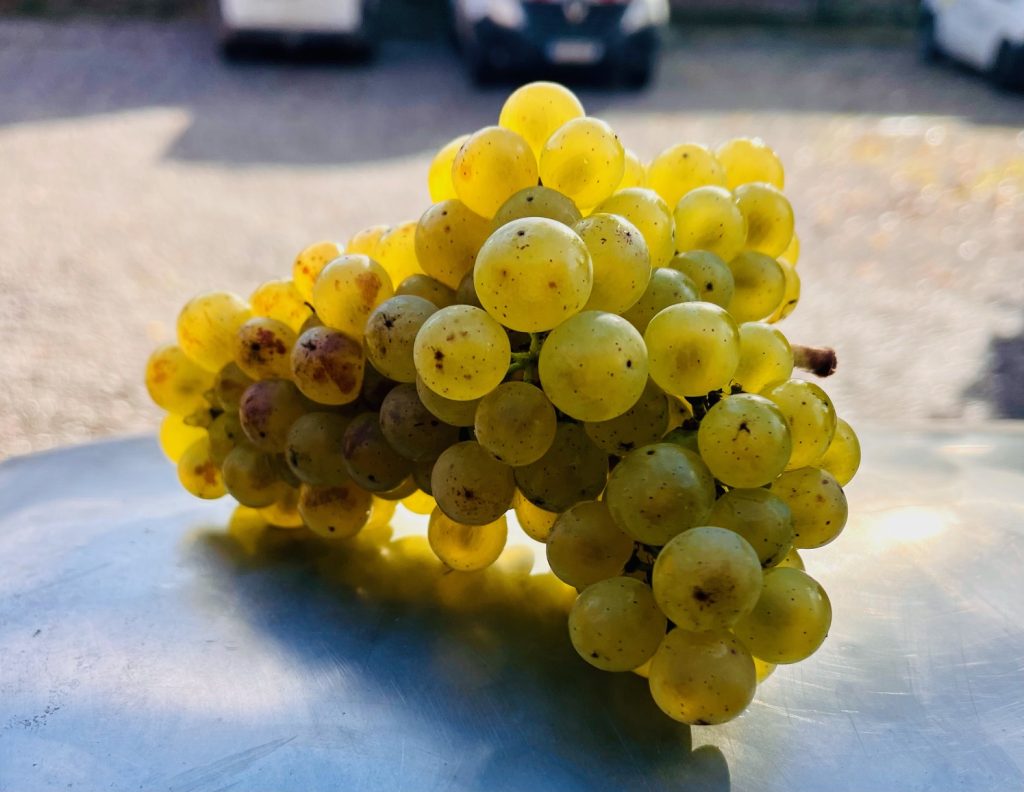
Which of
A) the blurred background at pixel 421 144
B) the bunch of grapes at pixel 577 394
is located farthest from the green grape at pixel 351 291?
the blurred background at pixel 421 144

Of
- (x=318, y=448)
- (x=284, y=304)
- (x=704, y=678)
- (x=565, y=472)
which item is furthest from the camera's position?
(x=284, y=304)

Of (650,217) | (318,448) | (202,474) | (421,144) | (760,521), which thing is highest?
(650,217)

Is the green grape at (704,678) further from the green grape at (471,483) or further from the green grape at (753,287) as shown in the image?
the green grape at (753,287)

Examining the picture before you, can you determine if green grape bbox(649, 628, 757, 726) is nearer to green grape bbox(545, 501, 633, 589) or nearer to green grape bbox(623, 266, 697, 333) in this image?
green grape bbox(545, 501, 633, 589)

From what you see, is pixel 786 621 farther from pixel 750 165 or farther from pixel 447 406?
pixel 750 165

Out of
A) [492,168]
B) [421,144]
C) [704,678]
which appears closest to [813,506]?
[704,678]
